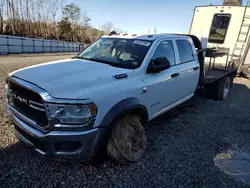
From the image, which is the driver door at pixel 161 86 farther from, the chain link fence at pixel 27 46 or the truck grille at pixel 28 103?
the chain link fence at pixel 27 46

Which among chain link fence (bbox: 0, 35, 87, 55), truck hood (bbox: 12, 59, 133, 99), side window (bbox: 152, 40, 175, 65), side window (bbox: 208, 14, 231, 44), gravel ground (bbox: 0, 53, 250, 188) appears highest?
side window (bbox: 208, 14, 231, 44)

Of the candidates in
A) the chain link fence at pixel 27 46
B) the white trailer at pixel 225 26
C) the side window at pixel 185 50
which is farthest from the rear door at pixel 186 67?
the chain link fence at pixel 27 46

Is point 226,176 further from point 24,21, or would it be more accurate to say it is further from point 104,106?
point 24,21

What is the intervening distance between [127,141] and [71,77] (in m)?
1.18

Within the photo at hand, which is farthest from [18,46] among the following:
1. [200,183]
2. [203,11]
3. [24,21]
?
[200,183]

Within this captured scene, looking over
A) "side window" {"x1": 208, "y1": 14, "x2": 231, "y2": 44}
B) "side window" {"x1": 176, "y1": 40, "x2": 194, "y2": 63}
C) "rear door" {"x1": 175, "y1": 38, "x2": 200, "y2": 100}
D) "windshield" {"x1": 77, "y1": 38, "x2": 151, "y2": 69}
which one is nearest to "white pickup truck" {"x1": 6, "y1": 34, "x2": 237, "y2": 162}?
"windshield" {"x1": 77, "y1": 38, "x2": 151, "y2": 69}

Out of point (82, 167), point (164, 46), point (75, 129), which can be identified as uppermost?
point (164, 46)

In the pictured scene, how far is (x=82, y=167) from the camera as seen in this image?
2.76 metres

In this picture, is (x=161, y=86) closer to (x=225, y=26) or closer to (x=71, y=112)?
(x=71, y=112)

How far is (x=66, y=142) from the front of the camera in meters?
2.22

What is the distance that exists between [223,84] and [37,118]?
19.3 ft

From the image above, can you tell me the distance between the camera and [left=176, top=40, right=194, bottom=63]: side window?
416 centimetres

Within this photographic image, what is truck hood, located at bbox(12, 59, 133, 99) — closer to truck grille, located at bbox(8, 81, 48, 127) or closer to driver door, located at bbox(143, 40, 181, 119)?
truck grille, located at bbox(8, 81, 48, 127)

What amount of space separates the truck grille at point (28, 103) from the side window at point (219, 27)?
8591 millimetres
